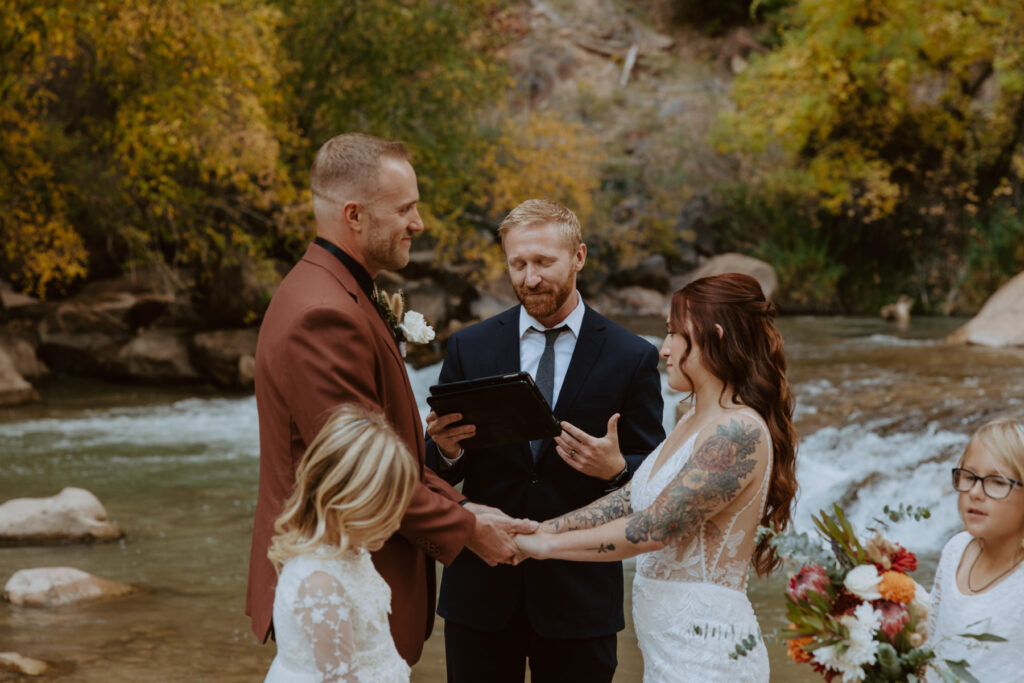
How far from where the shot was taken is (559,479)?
299 centimetres

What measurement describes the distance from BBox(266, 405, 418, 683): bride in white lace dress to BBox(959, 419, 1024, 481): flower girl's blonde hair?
1.39m

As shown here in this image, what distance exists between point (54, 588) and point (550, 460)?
397cm

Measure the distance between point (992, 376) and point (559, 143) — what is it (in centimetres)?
794

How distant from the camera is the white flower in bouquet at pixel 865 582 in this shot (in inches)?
72.2

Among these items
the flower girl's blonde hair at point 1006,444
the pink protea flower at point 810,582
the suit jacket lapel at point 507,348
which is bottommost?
the pink protea flower at point 810,582

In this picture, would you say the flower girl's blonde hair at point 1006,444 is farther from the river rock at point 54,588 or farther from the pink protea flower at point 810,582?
the river rock at point 54,588

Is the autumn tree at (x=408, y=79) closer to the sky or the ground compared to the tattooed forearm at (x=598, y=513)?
closer to the sky

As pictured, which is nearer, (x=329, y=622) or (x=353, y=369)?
(x=329, y=622)

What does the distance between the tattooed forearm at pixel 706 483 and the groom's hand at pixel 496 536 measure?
20.2 inches

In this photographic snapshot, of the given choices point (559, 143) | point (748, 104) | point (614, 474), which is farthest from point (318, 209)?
point (748, 104)

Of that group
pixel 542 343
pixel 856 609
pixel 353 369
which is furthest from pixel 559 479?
pixel 856 609

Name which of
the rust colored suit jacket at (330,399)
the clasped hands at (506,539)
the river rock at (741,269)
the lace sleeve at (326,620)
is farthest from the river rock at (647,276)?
the lace sleeve at (326,620)

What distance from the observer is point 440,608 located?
2988 mm

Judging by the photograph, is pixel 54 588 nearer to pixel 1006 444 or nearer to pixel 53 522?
pixel 53 522
